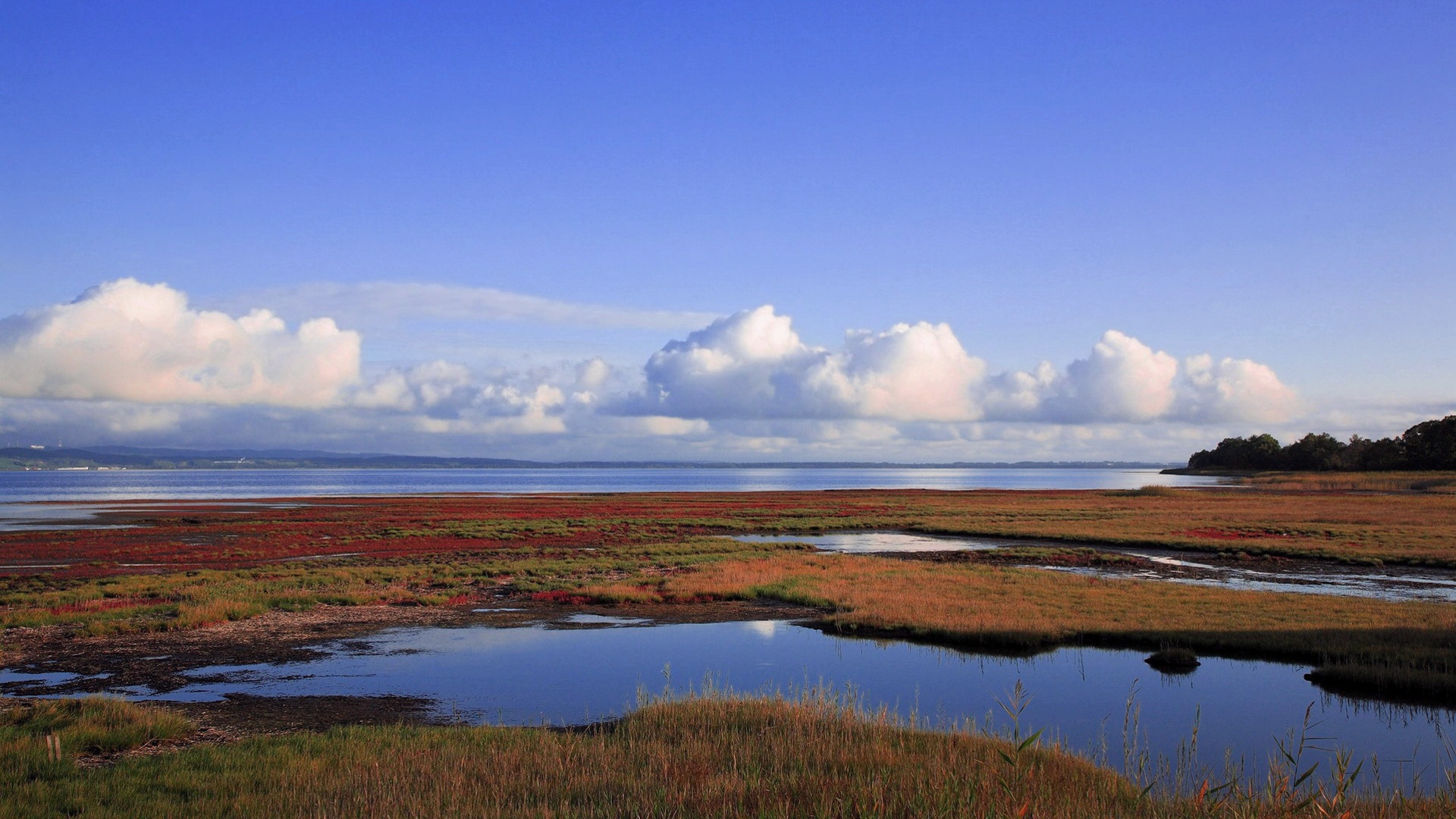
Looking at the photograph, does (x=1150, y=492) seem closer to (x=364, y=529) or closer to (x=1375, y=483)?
(x=1375, y=483)

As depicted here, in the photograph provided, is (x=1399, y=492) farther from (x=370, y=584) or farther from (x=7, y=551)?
(x=7, y=551)

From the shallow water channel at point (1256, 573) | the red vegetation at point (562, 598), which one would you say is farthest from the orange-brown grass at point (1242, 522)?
the red vegetation at point (562, 598)

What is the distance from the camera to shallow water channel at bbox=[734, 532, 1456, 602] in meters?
33.1

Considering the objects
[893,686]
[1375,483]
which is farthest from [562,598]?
[1375,483]

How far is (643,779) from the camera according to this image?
10.5 meters

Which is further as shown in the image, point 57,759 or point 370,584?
point 370,584

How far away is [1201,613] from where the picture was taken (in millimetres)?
26375

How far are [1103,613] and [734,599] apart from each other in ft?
39.6

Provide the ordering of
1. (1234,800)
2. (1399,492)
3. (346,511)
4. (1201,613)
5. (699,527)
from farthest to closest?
1. (1399,492)
2. (346,511)
3. (699,527)
4. (1201,613)
5. (1234,800)

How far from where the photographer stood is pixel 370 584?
34.2 metres

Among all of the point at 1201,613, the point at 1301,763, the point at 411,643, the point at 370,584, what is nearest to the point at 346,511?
the point at 370,584

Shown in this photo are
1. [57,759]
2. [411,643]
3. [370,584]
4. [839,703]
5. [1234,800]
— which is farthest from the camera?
[370,584]

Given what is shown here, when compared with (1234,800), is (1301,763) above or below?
below

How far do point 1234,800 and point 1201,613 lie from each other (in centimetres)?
1926
